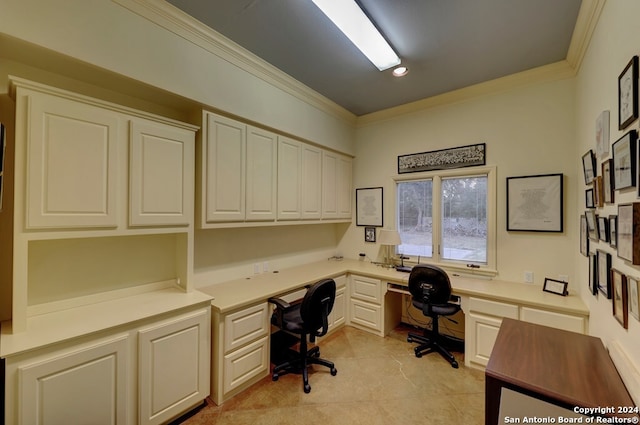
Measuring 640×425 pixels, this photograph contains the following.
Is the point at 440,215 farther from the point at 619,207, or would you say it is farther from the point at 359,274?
the point at 619,207

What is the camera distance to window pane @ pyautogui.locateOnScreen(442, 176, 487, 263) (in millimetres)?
3117

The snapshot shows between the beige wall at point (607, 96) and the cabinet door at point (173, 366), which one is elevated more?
the beige wall at point (607, 96)

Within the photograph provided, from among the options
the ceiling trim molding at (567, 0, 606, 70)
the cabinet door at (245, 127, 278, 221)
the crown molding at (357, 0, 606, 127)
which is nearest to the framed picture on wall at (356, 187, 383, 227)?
the crown molding at (357, 0, 606, 127)

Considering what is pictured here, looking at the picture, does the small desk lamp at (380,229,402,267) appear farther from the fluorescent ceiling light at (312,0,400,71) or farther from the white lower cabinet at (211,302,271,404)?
the fluorescent ceiling light at (312,0,400,71)

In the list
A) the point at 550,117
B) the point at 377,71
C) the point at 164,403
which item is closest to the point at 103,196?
the point at 164,403

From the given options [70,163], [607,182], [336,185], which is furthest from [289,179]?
[607,182]

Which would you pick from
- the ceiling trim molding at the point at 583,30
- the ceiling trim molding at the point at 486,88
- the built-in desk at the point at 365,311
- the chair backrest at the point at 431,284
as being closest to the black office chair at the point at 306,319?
the built-in desk at the point at 365,311

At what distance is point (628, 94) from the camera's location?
1.23m

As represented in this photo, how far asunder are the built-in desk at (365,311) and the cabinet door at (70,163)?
3.66ft

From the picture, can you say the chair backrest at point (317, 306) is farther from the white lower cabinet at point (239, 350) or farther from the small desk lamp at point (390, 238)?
the small desk lamp at point (390, 238)

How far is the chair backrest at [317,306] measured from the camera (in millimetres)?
2219

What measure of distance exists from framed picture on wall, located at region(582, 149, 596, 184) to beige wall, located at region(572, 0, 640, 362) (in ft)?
0.28

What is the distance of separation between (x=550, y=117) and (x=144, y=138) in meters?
3.79

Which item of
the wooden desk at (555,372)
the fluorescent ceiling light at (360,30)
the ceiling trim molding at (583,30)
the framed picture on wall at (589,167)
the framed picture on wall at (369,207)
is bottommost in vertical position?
the wooden desk at (555,372)
